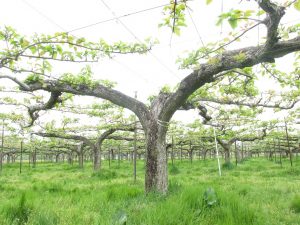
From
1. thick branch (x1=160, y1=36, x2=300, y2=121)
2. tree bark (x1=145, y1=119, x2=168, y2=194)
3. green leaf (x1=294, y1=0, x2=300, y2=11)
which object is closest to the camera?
green leaf (x1=294, y1=0, x2=300, y2=11)

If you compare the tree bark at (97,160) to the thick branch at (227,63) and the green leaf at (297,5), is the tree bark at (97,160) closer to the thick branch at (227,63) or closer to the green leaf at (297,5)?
the thick branch at (227,63)

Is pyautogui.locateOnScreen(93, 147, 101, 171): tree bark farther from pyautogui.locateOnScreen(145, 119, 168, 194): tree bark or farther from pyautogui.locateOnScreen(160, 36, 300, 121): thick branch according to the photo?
pyautogui.locateOnScreen(160, 36, 300, 121): thick branch

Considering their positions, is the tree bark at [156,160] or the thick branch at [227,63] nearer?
the thick branch at [227,63]

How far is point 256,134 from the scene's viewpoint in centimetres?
2345

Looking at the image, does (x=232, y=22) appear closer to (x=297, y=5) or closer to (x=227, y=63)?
(x=297, y=5)

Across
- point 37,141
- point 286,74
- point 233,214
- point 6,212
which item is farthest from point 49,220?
point 37,141

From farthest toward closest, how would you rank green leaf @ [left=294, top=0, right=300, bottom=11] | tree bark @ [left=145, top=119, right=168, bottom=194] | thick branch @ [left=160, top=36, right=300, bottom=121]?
tree bark @ [left=145, top=119, right=168, bottom=194] → thick branch @ [left=160, top=36, right=300, bottom=121] → green leaf @ [left=294, top=0, right=300, bottom=11]

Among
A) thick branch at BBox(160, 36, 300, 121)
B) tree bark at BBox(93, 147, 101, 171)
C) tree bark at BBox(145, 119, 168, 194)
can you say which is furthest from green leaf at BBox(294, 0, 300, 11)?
tree bark at BBox(93, 147, 101, 171)

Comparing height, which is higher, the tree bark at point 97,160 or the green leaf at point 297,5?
the green leaf at point 297,5

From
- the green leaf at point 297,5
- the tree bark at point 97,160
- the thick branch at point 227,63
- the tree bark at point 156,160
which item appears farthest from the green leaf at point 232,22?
the tree bark at point 97,160

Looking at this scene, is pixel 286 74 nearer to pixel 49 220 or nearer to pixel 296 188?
pixel 296 188

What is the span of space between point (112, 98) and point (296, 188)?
582 centimetres

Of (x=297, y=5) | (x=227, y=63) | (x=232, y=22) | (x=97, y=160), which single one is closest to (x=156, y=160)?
(x=227, y=63)

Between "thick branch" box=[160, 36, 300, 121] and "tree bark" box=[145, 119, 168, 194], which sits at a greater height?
"thick branch" box=[160, 36, 300, 121]
